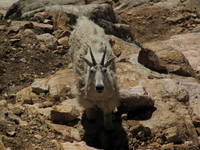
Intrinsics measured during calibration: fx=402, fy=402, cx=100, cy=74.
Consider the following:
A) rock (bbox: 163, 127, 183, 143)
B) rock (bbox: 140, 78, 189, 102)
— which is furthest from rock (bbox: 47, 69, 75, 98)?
rock (bbox: 163, 127, 183, 143)

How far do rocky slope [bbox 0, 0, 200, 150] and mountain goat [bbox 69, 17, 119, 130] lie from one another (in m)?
0.58

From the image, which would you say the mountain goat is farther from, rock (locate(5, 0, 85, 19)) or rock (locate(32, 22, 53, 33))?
rock (locate(5, 0, 85, 19))

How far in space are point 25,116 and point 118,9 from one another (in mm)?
12909

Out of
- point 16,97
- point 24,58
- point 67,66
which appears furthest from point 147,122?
point 24,58

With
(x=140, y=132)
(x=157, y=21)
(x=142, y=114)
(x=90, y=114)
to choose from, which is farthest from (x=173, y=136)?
(x=157, y=21)

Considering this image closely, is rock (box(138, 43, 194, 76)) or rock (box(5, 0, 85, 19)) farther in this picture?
rock (box(5, 0, 85, 19))

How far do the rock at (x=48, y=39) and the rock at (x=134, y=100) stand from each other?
4.72 m

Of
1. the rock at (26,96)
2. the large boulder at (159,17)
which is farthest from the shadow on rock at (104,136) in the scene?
the large boulder at (159,17)

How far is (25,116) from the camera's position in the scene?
877 centimetres

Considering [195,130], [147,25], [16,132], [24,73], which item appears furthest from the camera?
[147,25]

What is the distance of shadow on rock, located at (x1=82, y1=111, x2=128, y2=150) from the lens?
8312mm

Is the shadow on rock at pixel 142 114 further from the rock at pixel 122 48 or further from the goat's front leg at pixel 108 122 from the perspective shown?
the rock at pixel 122 48

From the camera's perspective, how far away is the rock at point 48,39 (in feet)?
43.7

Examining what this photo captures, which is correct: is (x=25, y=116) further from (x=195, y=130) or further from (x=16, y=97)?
(x=195, y=130)
